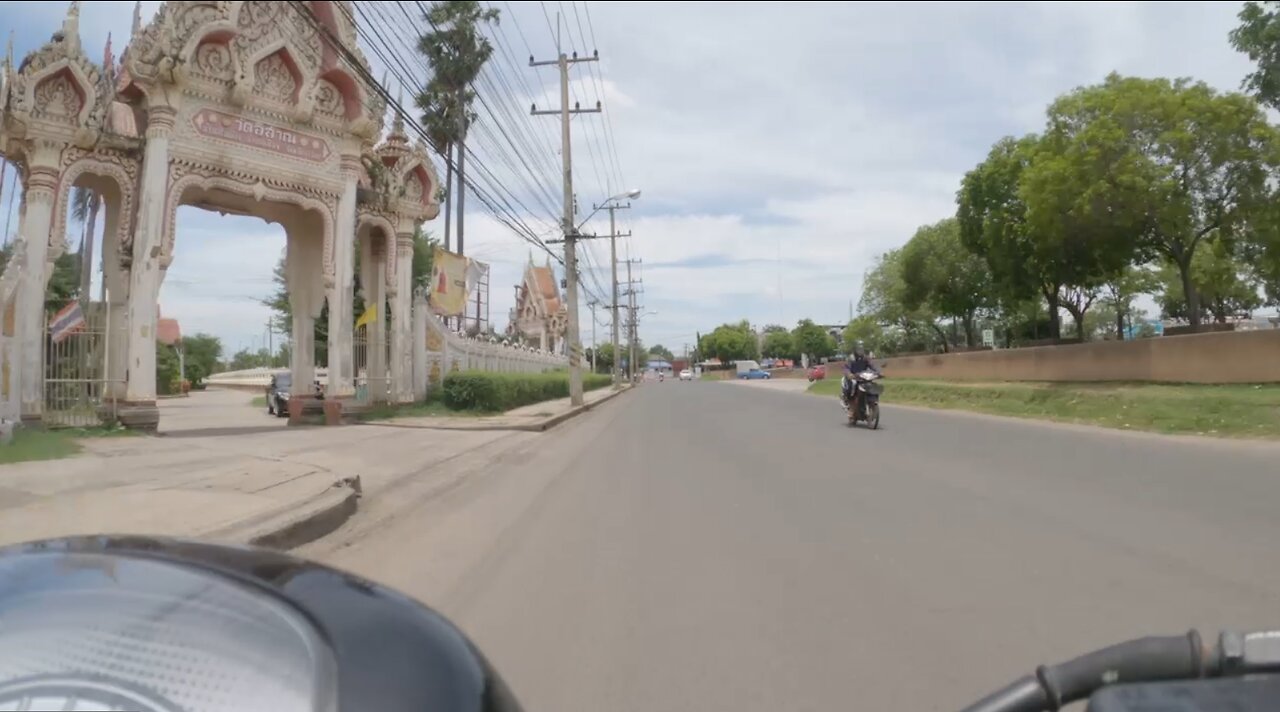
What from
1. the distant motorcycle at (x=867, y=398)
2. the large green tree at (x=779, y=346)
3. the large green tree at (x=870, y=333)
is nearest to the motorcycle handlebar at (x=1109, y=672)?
the distant motorcycle at (x=867, y=398)

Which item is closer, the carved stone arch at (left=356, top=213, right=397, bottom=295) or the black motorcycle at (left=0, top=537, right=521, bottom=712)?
the black motorcycle at (left=0, top=537, right=521, bottom=712)

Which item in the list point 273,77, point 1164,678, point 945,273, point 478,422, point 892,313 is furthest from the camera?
point 892,313

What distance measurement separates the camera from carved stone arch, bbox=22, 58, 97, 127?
44.0 ft

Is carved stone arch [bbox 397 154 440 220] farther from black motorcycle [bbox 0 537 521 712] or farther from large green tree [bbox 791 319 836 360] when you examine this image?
large green tree [bbox 791 319 836 360]

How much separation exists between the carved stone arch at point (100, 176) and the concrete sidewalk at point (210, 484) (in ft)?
11.5

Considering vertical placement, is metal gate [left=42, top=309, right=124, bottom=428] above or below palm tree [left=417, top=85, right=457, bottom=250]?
below

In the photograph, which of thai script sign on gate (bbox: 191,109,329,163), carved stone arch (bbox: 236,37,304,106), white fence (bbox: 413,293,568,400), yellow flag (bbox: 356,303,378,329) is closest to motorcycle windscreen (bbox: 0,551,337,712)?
thai script sign on gate (bbox: 191,109,329,163)

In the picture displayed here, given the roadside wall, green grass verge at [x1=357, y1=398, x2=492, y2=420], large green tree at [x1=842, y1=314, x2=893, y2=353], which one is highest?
large green tree at [x1=842, y1=314, x2=893, y2=353]

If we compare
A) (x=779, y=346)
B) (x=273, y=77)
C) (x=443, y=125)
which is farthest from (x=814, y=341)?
(x=273, y=77)

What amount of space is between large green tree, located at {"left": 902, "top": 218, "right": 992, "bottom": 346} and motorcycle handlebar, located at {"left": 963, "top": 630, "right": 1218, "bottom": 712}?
3960 centimetres

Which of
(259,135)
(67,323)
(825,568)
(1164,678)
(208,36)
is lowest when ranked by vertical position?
(825,568)

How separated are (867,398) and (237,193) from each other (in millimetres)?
12525

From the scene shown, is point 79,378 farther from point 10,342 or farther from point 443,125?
point 443,125

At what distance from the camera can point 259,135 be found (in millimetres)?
16359
